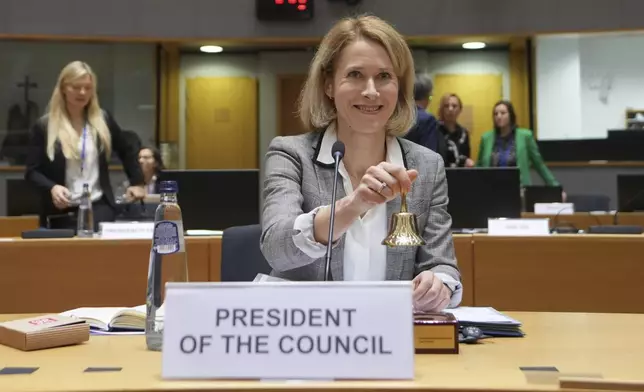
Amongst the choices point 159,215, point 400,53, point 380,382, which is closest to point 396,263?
point 400,53

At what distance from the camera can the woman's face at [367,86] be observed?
5.63 ft

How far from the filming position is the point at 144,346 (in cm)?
123

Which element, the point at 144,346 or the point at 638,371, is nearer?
the point at 638,371

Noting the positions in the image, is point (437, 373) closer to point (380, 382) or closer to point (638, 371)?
point (380, 382)

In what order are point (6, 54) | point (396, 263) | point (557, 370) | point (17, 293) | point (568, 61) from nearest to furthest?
point (557, 370) → point (396, 263) → point (17, 293) → point (6, 54) → point (568, 61)

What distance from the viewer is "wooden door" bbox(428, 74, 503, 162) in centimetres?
812

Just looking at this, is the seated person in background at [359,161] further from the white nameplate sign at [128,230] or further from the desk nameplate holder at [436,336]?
the white nameplate sign at [128,230]

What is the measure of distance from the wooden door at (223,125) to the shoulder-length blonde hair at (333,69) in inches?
259

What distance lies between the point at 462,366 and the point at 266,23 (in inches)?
256

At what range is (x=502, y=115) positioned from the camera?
5.89 meters

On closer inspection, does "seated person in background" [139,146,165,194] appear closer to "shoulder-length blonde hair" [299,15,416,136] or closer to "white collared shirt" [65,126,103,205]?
"white collared shirt" [65,126,103,205]

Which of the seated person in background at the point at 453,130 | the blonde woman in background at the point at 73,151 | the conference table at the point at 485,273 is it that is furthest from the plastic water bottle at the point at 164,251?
the seated person in background at the point at 453,130

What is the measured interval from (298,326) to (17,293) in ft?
7.08

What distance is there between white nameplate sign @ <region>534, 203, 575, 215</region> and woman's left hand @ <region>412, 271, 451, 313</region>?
294 centimetres
